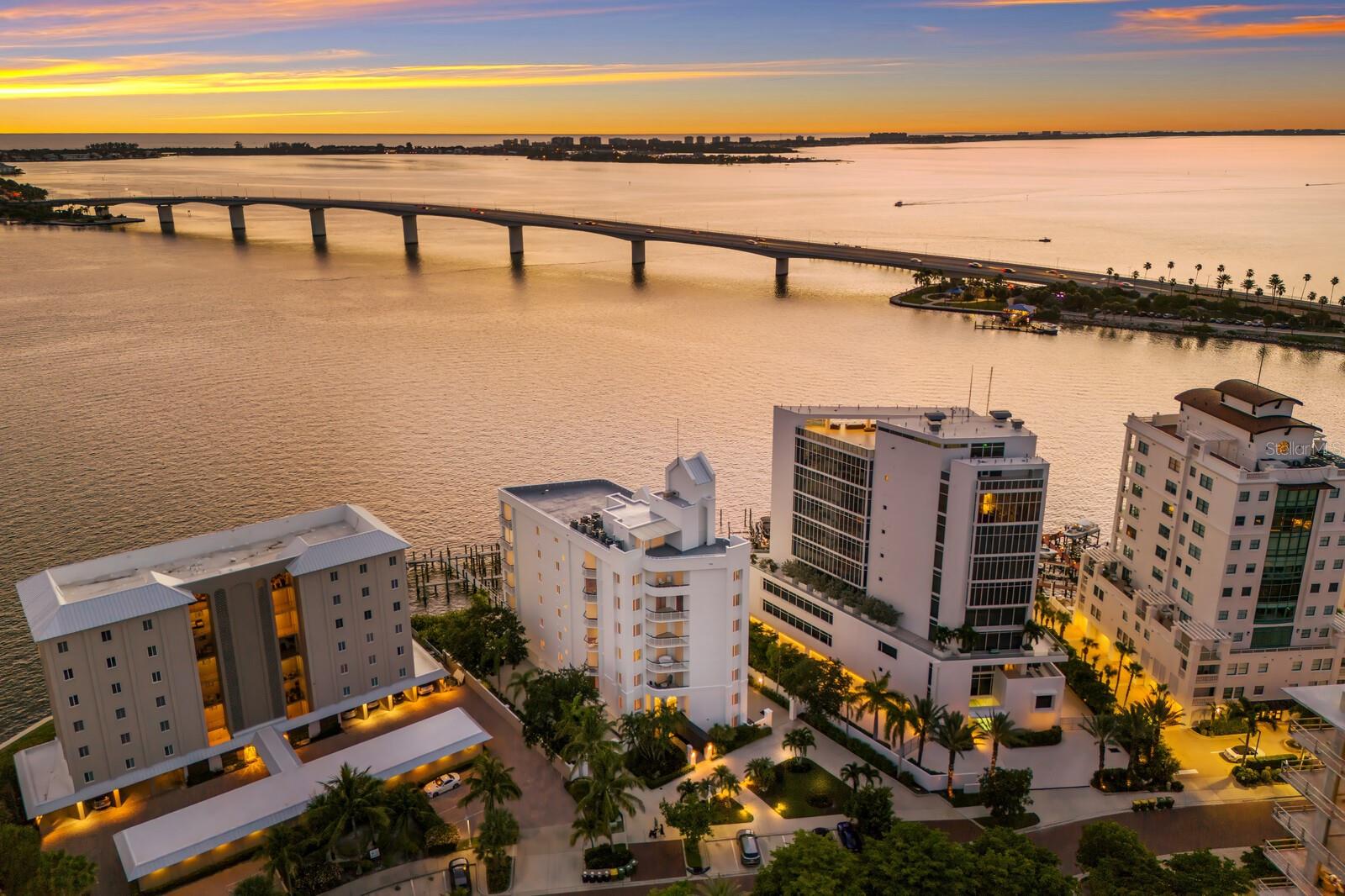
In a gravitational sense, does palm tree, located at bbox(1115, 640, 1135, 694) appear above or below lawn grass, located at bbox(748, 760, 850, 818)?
above

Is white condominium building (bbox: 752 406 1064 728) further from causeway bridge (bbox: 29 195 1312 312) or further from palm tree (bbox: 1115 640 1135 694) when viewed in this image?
causeway bridge (bbox: 29 195 1312 312)

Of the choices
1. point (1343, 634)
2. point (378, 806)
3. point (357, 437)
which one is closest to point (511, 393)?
point (357, 437)

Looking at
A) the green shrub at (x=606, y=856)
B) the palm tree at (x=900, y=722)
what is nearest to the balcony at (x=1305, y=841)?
the palm tree at (x=900, y=722)

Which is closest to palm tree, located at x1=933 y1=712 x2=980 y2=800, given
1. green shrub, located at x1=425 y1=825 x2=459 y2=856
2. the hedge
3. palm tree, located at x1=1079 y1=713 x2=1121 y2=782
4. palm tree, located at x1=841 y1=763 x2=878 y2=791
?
palm tree, located at x1=841 y1=763 x2=878 y2=791

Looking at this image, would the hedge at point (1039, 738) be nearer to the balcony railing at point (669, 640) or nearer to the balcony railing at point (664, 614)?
the balcony railing at point (669, 640)

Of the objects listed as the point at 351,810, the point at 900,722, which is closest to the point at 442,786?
the point at 351,810
